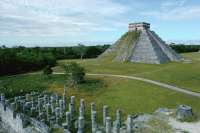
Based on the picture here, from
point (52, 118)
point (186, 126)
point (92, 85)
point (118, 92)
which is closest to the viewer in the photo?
point (186, 126)

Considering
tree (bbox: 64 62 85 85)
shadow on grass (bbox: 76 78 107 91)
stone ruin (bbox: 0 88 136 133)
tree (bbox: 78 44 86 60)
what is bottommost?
stone ruin (bbox: 0 88 136 133)

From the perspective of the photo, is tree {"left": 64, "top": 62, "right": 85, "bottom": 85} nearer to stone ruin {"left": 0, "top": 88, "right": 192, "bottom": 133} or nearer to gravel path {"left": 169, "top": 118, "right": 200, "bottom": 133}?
stone ruin {"left": 0, "top": 88, "right": 192, "bottom": 133}

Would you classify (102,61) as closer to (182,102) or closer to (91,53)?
(91,53)

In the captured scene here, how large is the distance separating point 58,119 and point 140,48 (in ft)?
122

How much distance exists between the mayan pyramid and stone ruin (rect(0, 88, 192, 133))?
29660 mm

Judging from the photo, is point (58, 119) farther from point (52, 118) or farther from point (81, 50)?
point (81, 50)

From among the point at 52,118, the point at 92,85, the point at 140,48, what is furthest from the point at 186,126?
the point at 140,48

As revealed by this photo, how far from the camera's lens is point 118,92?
30266 mm

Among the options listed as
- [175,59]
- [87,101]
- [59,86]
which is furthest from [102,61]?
[87,101]

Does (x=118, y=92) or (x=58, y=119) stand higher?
(x=118, y=92)

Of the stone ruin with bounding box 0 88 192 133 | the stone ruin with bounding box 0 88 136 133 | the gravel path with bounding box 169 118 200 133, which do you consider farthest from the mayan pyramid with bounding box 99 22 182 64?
the gravel path with bounding box 169 118 200 133


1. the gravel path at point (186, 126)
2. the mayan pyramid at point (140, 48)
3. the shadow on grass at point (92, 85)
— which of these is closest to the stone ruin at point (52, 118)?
the gravel path at point (186, 126)

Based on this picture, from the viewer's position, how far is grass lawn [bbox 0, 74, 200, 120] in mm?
25281

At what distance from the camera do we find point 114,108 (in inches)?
990
